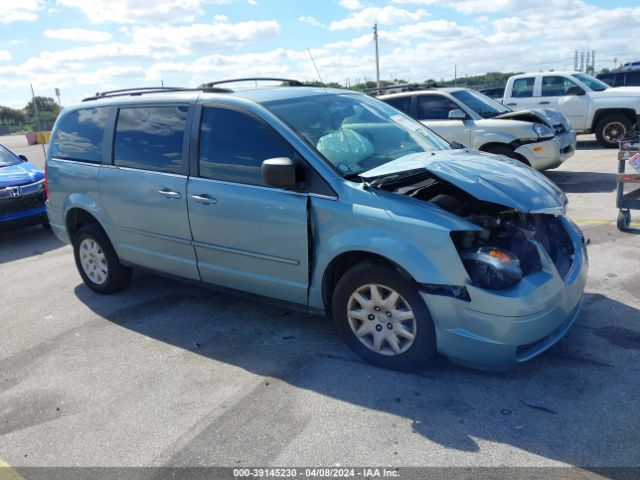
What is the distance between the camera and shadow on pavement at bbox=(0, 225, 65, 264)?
7872 mm

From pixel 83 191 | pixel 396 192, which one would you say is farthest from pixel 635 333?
pixel 83 191

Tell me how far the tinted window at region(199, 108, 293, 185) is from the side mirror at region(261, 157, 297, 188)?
0.24m

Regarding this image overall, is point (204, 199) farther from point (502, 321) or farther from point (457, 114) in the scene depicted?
point (457, 114)

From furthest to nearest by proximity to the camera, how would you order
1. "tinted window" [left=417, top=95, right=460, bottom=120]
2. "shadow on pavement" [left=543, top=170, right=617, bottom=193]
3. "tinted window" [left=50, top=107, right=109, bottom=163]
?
"tinted window" [left=417, top=95, right=460, bottom=120]
"shadow on pavement" [left=543, top=170, right=617, bottom=193]
"tinted window" [left=50, top=107, right=109, bottom=163]

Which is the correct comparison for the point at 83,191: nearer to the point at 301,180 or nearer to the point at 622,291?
the point at 301,180

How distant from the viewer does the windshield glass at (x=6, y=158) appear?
927 cm

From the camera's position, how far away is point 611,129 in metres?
13.4

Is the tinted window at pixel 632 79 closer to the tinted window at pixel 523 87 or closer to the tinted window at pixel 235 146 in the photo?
the tinted window at pixel 523 87

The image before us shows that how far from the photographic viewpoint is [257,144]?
4137 mm

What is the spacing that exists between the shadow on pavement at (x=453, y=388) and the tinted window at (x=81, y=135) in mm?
1811

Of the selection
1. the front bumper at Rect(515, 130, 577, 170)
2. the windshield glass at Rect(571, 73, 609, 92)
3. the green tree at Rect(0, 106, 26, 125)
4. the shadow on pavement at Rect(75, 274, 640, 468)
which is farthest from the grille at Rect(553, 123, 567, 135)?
the green tree at Rect(0, 106, 26, 125)

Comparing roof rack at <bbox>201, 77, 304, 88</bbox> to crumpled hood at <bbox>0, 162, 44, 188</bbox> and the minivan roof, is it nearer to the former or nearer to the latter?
the minivan roof

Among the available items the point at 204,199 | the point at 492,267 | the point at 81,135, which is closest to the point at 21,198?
the point at 81,135

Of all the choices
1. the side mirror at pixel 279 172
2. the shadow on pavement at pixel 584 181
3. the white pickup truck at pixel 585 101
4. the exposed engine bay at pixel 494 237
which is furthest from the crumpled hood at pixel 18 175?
the white pickup truck at pixel 585 101
